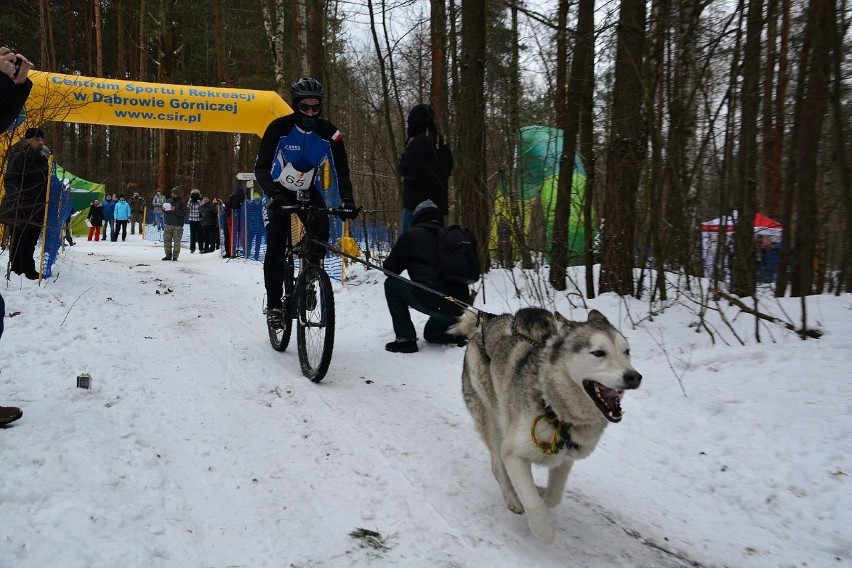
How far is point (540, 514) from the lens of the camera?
8.84 ft

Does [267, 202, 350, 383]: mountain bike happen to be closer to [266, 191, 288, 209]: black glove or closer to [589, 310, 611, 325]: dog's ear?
[266, 191, 288, 209]: black glove

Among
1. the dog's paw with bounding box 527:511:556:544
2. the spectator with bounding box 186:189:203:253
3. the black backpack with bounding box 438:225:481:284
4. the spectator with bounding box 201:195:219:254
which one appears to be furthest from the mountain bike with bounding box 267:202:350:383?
the spectator with bounding box 201:195:219:254

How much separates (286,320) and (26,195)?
4968 mm

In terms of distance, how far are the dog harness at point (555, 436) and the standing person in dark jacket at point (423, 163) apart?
4.80 m

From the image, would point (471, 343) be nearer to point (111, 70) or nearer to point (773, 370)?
point (773, 370)

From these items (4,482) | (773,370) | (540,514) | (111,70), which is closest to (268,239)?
(4,482)

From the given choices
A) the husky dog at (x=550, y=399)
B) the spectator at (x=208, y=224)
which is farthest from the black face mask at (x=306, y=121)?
the spectator at (x=208, y=224)

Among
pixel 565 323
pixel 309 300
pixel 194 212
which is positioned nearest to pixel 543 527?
pixel 565 323

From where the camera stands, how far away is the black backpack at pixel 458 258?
5984mm

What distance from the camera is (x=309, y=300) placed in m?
5.34

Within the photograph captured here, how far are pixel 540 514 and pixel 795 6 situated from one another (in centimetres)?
672

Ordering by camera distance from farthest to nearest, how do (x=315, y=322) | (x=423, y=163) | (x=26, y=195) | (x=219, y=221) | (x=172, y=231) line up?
(x=219, y=221), (x=172, y=231), (x=26, y=195), (x=423, y=163), (x=315, y=322)

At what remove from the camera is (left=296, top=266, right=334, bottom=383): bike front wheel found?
490cm

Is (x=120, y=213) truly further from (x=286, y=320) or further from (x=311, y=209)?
(x=311, y=209)
